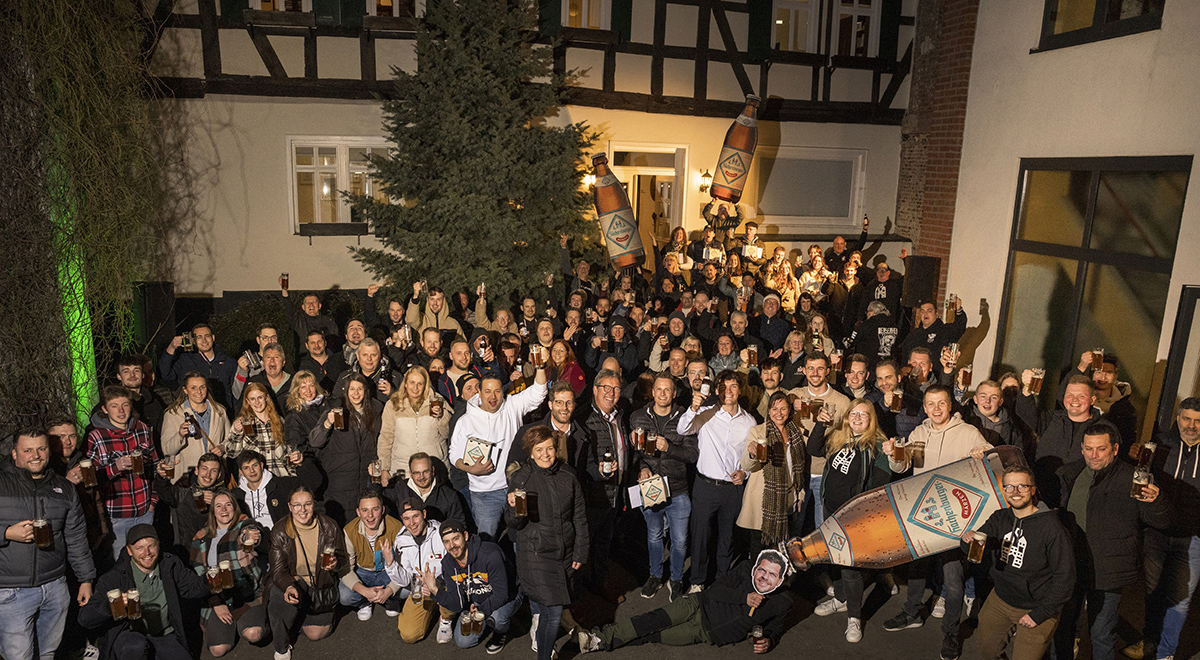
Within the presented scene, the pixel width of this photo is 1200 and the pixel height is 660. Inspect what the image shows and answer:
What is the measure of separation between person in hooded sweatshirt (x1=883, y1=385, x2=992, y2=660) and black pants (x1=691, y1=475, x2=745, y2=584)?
1.16 meters

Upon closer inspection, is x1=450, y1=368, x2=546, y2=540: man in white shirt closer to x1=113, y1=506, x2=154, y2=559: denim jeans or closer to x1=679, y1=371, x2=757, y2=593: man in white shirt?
x1=679, y1=371, x2=757, y2=593: man in white shirt

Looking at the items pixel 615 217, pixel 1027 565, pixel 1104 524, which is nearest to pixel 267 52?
pixel 615 217

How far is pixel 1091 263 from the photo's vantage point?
880 cm

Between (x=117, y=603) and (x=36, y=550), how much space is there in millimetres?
708

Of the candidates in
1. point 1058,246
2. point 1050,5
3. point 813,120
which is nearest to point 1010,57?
point 1050,5

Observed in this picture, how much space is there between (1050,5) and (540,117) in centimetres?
684

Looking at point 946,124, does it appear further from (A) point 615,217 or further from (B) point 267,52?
(B) point 267,52

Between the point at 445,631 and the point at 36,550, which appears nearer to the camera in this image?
the point at 36,550

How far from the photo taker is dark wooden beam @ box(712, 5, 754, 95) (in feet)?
43.4

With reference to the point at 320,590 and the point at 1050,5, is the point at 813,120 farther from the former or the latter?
the point at 320,590

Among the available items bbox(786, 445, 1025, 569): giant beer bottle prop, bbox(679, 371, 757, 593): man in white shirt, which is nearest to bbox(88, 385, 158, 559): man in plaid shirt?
bbox(679, 371, 757, 593): man in white shirt

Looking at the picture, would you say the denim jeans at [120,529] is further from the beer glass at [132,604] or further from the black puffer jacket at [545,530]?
the black puffer jacket at [545,530]

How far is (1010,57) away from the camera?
9602mm

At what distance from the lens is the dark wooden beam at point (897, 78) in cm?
1402
